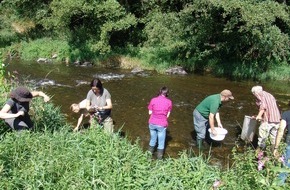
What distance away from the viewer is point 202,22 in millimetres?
18719

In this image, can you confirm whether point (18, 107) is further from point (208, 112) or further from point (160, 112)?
point (208, 112)

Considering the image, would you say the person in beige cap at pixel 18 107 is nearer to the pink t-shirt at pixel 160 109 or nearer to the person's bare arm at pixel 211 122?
the pink t-shirt at pixel 160 109

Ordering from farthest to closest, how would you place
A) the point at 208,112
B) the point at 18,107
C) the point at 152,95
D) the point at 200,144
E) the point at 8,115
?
the point at 152,95 → the point at 200,144 → the point at 208,112 → the point at 18,107 → the point at 8,115

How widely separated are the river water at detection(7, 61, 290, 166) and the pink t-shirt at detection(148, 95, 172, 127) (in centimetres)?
82

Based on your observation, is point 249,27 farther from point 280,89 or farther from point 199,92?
point 199,92

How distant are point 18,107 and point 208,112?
13.6 ft

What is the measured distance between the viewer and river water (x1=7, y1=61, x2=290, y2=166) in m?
9.33

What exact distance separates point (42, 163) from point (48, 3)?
77.9 feet

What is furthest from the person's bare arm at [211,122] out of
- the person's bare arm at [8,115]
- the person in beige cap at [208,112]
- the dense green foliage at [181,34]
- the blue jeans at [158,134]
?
the dense green foliage at [181,34]

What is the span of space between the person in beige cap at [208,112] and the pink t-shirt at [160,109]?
3.25 ft

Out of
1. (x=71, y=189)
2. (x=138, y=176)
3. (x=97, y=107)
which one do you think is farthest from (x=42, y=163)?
(x=97, y=107)

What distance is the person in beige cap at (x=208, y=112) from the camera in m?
7.97

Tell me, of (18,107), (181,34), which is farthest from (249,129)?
(181,34)

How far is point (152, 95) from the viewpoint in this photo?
13.7 metres
